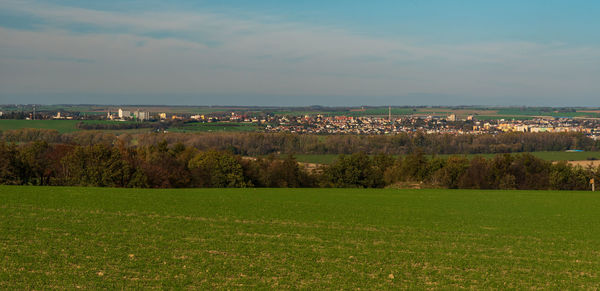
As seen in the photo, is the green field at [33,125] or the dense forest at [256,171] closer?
the dense forest at [256,171]

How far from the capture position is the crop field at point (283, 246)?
41.0 feet

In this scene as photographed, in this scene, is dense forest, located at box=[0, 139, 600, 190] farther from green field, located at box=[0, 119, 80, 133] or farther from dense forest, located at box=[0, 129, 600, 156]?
green field, located at box=[0, 119, 80, 133]

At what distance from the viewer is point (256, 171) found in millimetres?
66250

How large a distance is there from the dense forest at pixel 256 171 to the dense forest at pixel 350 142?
125 ft

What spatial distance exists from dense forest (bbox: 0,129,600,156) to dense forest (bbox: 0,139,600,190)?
1498 inches

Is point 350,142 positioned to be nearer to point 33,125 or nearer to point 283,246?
point 33,125

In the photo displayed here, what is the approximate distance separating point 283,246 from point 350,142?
101917mm

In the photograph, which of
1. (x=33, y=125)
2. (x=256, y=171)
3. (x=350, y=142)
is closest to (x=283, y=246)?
(x=256, y=171)

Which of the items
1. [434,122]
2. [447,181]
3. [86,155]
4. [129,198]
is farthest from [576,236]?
[434,122]

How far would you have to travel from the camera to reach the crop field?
41.0 feet

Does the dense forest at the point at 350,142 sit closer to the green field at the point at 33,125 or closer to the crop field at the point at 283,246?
the green field at the point at 33,125

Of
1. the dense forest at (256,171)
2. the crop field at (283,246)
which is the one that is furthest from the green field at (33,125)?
the crop field at (283,246)

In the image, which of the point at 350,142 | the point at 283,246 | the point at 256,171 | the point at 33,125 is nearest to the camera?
the point at 283,246

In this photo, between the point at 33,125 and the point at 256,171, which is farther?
the point at 33,125
